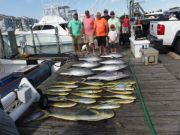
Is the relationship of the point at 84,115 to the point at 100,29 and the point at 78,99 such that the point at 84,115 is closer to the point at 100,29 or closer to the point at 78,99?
the point at 78,99

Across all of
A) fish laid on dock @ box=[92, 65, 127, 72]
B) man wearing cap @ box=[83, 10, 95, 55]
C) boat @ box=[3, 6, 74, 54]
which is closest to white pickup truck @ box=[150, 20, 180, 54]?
man wearing cap @ box=[83, 10, 95, 55]

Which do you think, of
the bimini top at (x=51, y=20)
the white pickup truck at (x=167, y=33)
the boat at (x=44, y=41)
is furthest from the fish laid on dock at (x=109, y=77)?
the bimini top at (x=51, y=20)

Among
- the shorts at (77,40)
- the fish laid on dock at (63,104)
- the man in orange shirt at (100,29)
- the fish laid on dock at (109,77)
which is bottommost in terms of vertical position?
the fish laid on dock at (63,104)

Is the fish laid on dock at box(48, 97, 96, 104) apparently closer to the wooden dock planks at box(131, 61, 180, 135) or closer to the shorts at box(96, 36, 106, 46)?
the wooden dock planks at box(131, 61, 180, 135)

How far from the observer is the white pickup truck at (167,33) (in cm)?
989

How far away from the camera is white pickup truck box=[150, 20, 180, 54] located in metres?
9.89

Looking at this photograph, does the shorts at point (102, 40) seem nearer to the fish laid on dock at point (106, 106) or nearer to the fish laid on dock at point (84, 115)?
the fish laid on dock at point (106, 106)

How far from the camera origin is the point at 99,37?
981 cm

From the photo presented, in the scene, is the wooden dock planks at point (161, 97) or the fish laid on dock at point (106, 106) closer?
the wooden dock planks at point (161, 97)

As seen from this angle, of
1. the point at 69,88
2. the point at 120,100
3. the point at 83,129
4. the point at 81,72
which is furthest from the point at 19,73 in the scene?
the point at 83,129

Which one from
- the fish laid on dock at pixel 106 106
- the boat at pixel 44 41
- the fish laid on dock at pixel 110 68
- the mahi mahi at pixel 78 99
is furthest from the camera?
the boat at pixel 44 41

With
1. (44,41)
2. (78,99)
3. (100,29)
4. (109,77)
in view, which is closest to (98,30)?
(100,29)

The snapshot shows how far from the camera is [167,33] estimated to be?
998 centimetres

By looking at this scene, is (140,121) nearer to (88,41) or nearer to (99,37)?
(99,37)
